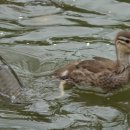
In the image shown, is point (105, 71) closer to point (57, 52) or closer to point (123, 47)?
point (123, 47)

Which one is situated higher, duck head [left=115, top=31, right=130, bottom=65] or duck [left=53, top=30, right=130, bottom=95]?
duck head [left=115, top=31, right=130, bottom=65]

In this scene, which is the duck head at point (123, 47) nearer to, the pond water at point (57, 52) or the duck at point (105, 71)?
the duck at point (105, 71)

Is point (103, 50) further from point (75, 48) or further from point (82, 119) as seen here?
point (82, 119)

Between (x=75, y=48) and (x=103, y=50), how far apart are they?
433 millimetres

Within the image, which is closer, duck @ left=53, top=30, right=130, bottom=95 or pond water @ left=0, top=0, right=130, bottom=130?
pond water @ left=0, top=0, right=130, bottom=130

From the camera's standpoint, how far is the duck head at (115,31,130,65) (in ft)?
30.7

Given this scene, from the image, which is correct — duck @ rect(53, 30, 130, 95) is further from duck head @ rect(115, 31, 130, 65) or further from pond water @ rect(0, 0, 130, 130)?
pond water @ rect(0, 0, 130, 130)

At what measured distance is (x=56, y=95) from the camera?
9.22 meters

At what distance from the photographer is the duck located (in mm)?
9391

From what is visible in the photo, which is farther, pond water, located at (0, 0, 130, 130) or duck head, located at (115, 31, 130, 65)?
duck head, located at (115, 31, 130, 65)

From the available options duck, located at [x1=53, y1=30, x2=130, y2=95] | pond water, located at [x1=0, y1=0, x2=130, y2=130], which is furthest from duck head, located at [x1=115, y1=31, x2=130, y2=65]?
pond water, located at [x1=0, y1=0, x2=130, y2=130]

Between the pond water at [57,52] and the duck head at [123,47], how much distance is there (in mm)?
445

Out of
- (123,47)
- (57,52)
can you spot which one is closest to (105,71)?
(123,47)

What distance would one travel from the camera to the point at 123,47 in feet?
31.0
